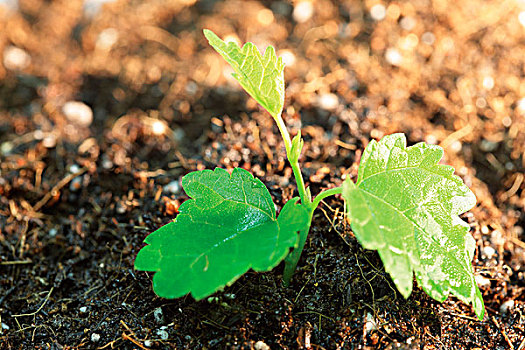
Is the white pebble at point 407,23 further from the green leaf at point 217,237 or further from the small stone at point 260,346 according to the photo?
the small stone at point 260,346

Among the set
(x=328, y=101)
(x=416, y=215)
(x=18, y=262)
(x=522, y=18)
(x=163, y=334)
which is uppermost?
(x=522, y=18)

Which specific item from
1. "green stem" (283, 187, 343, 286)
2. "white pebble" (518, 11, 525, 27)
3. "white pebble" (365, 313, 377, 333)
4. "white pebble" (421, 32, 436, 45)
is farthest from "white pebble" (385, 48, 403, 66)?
"white pebble" (365, 313, 377, 333)

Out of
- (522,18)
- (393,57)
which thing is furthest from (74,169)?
(522,18)

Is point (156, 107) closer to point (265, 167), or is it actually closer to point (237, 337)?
point (265, 167)

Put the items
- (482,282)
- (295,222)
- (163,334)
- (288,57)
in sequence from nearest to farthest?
1. (295,222)
2. (163,334)
3. (482,282)
4. (288,57)

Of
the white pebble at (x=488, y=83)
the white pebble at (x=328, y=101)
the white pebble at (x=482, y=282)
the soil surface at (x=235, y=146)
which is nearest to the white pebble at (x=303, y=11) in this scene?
the soil surface at (x=235, y=146)

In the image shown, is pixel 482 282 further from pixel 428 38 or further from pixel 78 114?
pixel 78 114

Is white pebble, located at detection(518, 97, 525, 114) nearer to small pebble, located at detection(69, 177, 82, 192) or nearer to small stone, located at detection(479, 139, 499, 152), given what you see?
small stone, located at detection(479, 139, 499, 152)
